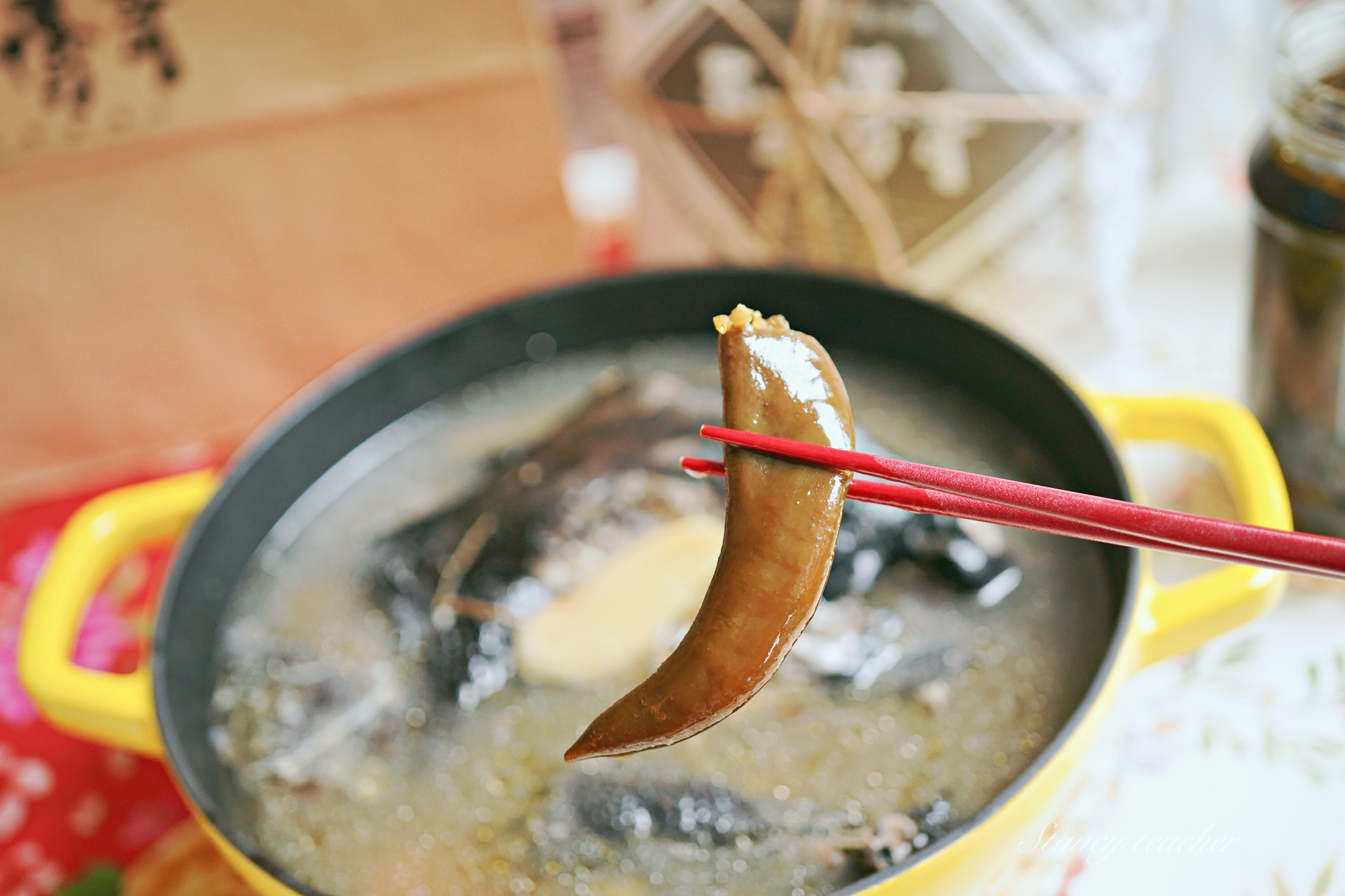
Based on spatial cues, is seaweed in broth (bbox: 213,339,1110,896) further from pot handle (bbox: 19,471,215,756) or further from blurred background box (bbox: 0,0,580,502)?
blurred background box (bbox: 0,0,580,502)

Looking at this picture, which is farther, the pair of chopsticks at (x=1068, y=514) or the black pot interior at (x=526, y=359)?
the black pot interior at (x=526, y=359)

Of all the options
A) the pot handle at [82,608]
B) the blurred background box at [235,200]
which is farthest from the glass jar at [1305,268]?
the pot handle at [82,608]

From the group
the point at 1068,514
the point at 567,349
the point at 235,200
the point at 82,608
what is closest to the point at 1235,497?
the point at 1068,514

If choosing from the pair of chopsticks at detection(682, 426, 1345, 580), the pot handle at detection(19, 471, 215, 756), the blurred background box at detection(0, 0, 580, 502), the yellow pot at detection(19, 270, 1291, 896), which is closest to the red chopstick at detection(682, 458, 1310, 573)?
the pair of chopsticks at detection(682, 426, 1345, 580)

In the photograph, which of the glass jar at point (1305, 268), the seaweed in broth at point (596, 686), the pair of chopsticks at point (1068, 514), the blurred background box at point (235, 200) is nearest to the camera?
the pair of chopsticks at point (1068, 514)

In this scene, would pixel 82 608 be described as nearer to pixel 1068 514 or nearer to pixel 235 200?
pixel 235 200

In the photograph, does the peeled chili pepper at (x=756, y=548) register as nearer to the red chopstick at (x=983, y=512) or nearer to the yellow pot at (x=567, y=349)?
the red chopstick at (x=983, y=512)
